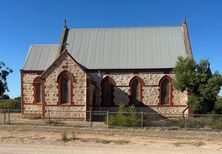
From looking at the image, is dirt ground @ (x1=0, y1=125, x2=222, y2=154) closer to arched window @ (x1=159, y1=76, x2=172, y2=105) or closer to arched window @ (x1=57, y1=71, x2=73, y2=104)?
arched window @ (x1=57, y1=71, x2=73, y2=104)

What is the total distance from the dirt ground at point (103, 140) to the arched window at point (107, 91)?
35.7 ft

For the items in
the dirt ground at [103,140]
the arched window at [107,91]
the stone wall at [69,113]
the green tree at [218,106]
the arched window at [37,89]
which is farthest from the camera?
the arched window at [37,89]

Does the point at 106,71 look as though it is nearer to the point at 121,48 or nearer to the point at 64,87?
the point at 121,48

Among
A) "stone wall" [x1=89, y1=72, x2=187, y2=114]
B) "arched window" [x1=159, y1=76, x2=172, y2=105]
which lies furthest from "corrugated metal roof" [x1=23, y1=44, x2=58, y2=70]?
"arched window" [x1=159, y1=76, x2=172, y2=105]

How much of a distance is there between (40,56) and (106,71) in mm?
8501

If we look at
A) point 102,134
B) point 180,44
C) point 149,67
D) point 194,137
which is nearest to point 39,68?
point 149,67

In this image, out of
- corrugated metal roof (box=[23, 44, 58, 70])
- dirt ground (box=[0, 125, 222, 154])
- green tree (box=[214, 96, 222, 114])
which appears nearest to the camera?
dirt ground (box=[0, 125, 222, 154])

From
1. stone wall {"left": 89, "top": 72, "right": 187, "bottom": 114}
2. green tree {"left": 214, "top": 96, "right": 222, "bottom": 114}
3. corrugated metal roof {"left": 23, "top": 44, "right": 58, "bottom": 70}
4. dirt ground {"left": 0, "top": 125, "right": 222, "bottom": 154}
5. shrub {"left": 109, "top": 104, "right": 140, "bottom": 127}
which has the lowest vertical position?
dirt ground {"left": 0, "top": 125, "right": 222, "bottom": 154}

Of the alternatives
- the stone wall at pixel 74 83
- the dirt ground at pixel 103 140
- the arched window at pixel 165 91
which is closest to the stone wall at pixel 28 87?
the stone wall at pixel 74 83

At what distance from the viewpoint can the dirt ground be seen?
18.4 m

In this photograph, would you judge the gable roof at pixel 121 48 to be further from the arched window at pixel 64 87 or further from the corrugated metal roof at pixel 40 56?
the arched window at pixel 64 87

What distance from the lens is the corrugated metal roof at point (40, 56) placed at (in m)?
40.0

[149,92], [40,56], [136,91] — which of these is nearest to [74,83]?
[136,91]

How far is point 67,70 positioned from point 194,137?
14.2 meters
